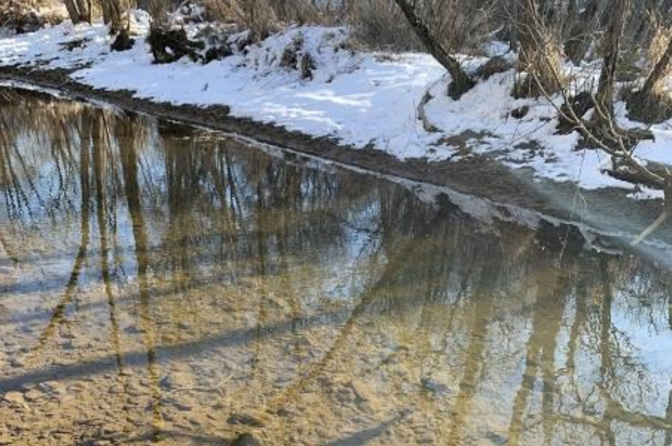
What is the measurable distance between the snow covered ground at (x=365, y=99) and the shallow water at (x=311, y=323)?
5.32 feet

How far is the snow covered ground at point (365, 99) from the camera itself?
9859 millimetres

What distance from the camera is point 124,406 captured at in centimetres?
450

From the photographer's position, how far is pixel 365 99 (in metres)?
12.9

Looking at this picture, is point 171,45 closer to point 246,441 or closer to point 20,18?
point 20,18

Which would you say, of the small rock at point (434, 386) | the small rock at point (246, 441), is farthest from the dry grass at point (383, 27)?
the small rock at point (246, 441)

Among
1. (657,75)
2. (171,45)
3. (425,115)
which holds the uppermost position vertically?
(171,45)

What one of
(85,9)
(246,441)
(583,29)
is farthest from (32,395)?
(85,9)

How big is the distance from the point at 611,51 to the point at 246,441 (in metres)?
6.91

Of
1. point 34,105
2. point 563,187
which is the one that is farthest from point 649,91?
point 34,105

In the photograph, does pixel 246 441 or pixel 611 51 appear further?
pixel 611 51

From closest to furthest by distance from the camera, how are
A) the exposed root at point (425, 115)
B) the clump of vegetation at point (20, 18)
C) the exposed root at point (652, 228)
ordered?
1. the exposed root at point (652, 228)
2. the exposed root at point (425, 115)
3. the clump of vegetation at point (20, 18)

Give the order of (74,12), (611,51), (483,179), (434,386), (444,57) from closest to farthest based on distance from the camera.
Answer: (434,386)
(611,51)
(483,179)
(444,57)
(74,12)

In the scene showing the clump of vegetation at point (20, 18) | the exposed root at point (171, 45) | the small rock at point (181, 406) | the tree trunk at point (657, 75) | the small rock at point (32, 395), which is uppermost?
the clump of vegetation at point (20, 18)

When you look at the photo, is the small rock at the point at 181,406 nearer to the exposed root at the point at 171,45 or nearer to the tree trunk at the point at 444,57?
the tree trunk at the point at 444,57
